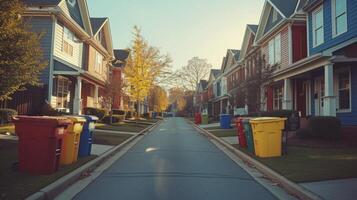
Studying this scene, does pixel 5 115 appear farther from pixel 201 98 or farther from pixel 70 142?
pixel 201 98

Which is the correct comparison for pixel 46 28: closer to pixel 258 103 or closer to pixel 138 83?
pixel 258 103

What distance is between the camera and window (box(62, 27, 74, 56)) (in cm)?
2592

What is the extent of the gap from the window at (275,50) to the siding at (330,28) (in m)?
4.66

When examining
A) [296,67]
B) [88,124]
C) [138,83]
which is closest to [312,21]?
[296,67]

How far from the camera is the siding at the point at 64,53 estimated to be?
24.4m

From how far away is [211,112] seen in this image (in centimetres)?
7156

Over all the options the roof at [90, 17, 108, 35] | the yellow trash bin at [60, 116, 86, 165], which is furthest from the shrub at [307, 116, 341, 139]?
the roof at [90, 17, 108, 35]

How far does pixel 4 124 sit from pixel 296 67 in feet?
47.9

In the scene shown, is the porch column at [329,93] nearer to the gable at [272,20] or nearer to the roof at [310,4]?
the roof at [310,4]

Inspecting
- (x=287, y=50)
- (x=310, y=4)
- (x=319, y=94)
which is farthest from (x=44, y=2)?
(x=319, y=94)

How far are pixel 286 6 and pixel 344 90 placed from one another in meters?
9.42

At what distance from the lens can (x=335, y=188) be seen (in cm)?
778

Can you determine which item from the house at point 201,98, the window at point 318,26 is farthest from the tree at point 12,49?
the house at point 201,98

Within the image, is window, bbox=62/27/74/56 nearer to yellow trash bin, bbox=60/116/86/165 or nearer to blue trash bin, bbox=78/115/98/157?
blue trash bin, bbox=78/115/98/157
